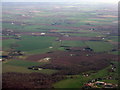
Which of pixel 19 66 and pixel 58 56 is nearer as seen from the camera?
pixel 19 66

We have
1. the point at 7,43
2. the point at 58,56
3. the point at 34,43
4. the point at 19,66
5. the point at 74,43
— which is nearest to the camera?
the point at 19,66

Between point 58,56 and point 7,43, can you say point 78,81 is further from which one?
point 7,43

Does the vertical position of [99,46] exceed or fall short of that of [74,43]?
it falls short

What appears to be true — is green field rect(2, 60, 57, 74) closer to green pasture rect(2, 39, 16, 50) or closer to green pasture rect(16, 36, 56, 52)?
green pasture rect(16, 36, 56, 52)

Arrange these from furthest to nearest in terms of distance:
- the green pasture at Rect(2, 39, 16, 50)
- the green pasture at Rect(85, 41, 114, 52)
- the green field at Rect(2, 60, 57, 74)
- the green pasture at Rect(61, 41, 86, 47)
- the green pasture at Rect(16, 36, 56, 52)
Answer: the green pasture at Rect(61, 41, 86, 47) < the green pasture at Rect(16, 36, 56, 52) < the green pasture at Rect(2, 39, 16, 50) < the green pasture at Rect(85, 41, 114, 52) < the green field at Rect(2, 60, 57, 74)

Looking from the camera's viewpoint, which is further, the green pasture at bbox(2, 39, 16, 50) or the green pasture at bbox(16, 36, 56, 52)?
the green pasture at bbox(16, 36, 56, 52)

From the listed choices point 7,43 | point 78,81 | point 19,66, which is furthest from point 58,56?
point 7,43

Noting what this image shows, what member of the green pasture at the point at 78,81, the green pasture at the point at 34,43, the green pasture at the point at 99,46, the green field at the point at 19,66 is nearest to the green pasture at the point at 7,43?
the green pasture at the point at 34,43

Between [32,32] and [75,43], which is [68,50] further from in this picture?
[32,32]

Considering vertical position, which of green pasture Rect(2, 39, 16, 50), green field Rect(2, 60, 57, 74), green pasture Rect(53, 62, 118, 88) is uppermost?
green pasture Rect(2, 39, 16, 50)

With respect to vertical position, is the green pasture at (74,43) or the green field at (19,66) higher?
the green pasture at (74,43)

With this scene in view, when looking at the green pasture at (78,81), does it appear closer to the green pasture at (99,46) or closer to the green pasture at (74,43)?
the green pasture at (99,46)

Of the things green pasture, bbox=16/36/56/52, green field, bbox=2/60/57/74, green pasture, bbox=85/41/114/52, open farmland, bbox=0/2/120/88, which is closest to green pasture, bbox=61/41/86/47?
open farmland, bbox=0/2/120/88
